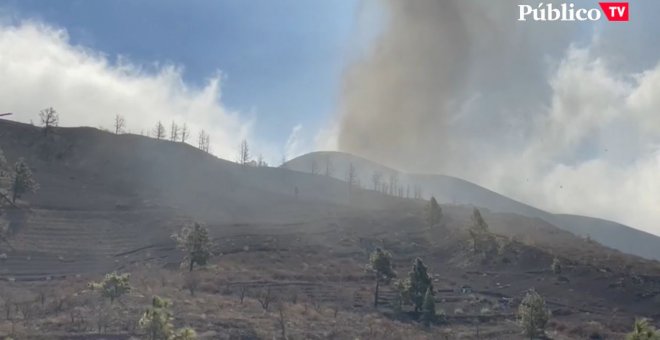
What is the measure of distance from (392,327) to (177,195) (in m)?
99.6

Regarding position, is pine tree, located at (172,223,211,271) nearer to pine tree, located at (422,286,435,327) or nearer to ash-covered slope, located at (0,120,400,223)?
pine tree, located at (422,286,435,327)

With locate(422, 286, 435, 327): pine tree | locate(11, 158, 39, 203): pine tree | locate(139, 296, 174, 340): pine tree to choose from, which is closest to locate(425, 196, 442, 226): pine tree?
locate(422, 286, 435, 327): pine tree

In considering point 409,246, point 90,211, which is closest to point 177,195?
point 90,211

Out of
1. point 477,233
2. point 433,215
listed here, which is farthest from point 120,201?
point 477,233

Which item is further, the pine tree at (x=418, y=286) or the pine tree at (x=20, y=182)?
the pine tree at (x=20, y=182)

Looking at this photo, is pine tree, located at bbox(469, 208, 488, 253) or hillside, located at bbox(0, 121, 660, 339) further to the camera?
pine tree, located at bbox(469, 208, 488, 253)

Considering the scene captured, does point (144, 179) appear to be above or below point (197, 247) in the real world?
above

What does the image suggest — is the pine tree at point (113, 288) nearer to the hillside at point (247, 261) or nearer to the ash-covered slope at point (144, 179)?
the hillside at point (247, 261)

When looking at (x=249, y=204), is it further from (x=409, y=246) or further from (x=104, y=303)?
(x=104, y=303)

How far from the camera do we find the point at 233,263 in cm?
8906

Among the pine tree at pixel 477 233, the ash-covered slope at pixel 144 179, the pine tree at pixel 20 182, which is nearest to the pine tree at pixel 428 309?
the pine tree at pixel 477 233

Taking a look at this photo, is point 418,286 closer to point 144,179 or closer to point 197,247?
point 197,247

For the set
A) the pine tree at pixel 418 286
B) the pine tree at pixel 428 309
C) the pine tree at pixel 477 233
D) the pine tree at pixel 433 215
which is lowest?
the pine tree at pixel 428 309

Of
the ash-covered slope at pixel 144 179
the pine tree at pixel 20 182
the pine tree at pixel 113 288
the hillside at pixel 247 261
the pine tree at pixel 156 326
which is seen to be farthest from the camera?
the ash-covered slope at pixel 144 179
